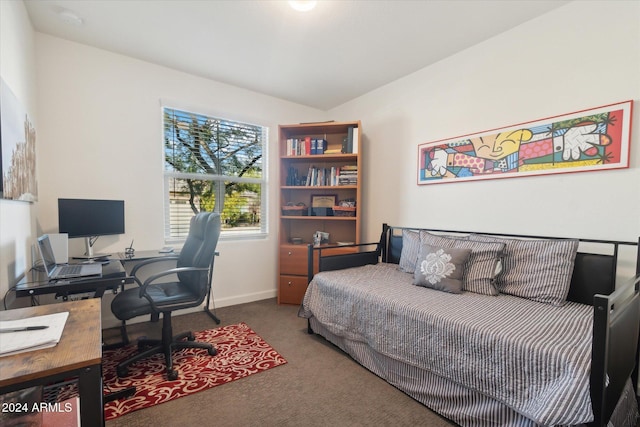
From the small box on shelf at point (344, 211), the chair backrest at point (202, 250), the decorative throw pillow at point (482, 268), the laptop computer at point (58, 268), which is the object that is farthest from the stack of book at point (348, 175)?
the laptop computer at point (58, 268)

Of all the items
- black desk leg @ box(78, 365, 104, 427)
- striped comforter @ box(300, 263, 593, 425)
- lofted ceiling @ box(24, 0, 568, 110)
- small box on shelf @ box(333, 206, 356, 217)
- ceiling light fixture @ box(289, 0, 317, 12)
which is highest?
lofted ceiling @ box(24, 0, 568, 110)

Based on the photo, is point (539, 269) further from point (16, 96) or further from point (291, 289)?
point (16, 96)

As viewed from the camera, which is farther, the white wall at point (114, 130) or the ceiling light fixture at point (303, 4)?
the white wall at point (114, 130)

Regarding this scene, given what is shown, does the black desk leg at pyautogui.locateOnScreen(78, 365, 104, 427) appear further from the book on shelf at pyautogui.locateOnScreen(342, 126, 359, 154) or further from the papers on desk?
the book on shelf at pyautogui.locateOnScreen(342, 126, 359, 154)

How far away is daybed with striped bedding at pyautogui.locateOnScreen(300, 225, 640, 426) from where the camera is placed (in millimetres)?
1076

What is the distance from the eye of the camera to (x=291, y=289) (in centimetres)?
325

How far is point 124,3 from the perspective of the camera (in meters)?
1.90

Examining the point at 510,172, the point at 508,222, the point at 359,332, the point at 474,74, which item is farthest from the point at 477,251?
the point at 474,74

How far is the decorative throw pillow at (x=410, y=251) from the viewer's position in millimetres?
2453

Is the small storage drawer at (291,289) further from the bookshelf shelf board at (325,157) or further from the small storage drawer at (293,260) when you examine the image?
the bookshelf shelf board at (325,157)

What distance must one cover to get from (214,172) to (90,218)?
48.0 inches

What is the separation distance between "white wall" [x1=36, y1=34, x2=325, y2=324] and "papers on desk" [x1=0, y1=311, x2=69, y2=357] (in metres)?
1.81

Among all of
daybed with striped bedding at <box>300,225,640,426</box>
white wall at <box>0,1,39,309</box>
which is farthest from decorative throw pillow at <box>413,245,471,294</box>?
white wall at <box>0,1,39,309</box>

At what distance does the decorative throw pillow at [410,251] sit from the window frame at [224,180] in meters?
1.71
